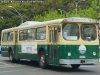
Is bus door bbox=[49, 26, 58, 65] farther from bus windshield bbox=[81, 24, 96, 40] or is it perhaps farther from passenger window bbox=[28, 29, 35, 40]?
passenger window bbox=[28, 29, 35, 40]

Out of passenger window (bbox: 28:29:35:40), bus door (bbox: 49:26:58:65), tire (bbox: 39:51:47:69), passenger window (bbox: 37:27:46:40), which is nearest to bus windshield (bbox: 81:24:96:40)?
bus door (bbox: 49:26:58:65)

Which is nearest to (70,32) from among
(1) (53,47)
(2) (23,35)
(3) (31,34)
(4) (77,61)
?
(1) (53,47)

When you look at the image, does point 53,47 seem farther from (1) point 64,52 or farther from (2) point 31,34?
(2) point 31,34

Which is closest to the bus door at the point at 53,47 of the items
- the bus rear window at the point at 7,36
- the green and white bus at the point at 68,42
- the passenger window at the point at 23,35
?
the green and white bus at the point at 68,42

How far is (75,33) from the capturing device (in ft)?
59.4

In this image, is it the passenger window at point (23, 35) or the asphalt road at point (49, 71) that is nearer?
the asphalt road at point (49, 71)

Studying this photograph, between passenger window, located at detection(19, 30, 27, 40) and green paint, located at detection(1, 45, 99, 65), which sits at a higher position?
passenger window, located at detection(19, 30, 27, 40)

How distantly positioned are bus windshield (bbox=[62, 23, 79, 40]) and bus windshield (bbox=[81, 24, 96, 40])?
14.9 inches

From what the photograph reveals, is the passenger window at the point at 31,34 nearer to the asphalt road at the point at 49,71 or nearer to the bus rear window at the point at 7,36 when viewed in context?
the asphalt road at the point at 49,71

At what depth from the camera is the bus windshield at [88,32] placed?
60.0ft

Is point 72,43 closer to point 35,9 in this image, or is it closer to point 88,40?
point 88,40

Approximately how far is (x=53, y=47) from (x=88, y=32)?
2.13 meters

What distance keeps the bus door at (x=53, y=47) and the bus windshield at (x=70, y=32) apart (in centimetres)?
77

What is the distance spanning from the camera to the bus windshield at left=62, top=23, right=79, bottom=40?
17906mm
